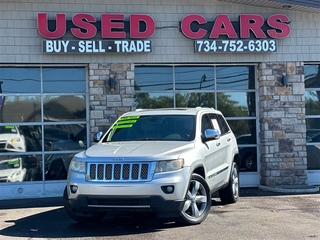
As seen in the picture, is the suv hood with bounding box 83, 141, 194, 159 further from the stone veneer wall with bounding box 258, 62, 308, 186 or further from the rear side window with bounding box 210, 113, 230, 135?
the stone veneer wall with bounding box 258, 62, 308, 186

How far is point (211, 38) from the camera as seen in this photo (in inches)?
495

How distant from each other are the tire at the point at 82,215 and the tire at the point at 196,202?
4.82ft

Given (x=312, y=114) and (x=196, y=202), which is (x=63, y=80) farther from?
(x=312, y=114)

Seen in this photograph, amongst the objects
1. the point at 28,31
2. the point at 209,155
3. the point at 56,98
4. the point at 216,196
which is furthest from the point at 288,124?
the point at 28,31

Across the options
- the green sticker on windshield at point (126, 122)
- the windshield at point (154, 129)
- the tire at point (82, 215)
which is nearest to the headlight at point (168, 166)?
the windshield at point (154, 129)

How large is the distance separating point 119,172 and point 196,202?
1341 mm

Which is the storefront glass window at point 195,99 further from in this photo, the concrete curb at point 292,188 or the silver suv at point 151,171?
the silver suv at point 151,171

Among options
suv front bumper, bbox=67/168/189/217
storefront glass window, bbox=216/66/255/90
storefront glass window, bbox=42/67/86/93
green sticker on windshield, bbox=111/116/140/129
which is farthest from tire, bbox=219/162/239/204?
storefront glass window, bbox=42/67/86/93

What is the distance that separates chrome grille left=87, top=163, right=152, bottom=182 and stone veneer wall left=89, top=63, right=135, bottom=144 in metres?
4.46

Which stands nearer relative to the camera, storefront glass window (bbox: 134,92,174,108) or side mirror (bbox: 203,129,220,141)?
side mirror (bbox: 203,129,220,141)

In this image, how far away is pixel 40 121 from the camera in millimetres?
12344

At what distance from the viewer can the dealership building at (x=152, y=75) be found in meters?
12.1

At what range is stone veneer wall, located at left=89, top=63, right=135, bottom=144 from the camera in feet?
40.1

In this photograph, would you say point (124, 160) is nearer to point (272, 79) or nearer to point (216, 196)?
point (216, 196)
